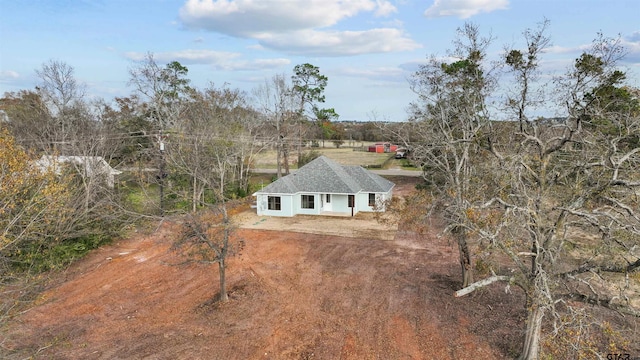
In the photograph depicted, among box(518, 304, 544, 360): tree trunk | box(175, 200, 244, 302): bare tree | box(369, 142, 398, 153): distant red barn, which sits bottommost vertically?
box(518, 304, 544, 360): tree trunk

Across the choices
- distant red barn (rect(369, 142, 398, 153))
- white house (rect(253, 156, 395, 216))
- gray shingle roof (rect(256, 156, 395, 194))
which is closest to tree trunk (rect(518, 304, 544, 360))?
white house (rect(253, 156, 395, 216))

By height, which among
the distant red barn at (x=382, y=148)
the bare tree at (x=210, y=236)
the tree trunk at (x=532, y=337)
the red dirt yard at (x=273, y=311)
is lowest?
the red dirt yard at (x=273, y=311)

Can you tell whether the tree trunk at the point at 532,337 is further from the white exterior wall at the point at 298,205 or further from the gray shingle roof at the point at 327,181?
the white exterior wall at the point at 298,205

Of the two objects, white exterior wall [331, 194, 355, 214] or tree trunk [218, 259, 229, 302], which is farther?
white exterior wall [331, 194, 355, 214]

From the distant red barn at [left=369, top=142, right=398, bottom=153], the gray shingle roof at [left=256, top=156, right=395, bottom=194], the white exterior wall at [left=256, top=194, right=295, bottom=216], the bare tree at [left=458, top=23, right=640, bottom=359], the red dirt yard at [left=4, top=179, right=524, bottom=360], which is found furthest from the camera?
the distant red barn at [left=369, top=142, right=398, bottom=153]

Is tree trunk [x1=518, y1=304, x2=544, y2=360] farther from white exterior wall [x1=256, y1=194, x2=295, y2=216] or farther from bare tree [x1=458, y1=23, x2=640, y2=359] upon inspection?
white exterior wall [x1=256, y1=194, x2=295, y2=216]

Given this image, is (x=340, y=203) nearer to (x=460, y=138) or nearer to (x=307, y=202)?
(x=307, y=202)

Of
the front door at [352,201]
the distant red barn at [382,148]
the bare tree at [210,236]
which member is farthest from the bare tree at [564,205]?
the distant red barn at [382,148]

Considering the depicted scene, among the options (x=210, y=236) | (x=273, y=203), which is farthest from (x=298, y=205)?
(x=210, y=236)

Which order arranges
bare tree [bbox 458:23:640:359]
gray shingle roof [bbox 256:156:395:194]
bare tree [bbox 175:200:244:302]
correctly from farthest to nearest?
1. gray shingle roof [bbox 256:156:395:194]
2. bare tree [bbox 175:200:244:302]
3. bare tree [bbox 458:23:640:359]
